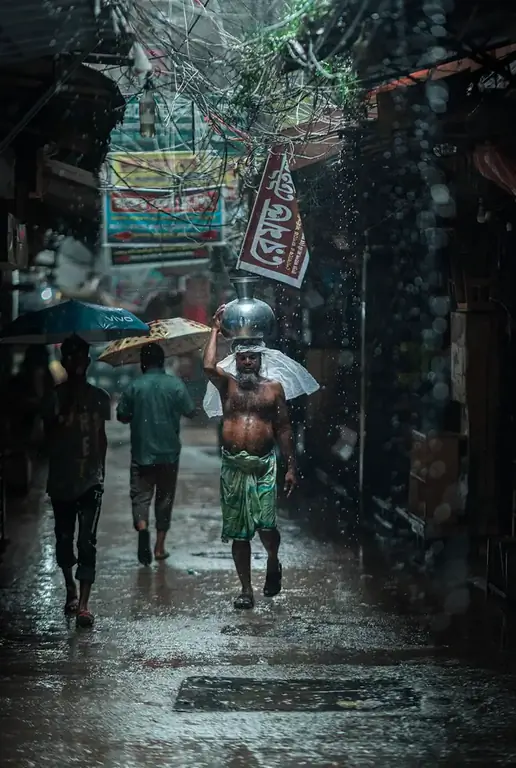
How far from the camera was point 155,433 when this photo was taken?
11.3m

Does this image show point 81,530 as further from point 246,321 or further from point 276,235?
point 276,235

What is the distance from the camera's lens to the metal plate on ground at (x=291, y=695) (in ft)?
21.9

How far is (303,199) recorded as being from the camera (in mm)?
14820

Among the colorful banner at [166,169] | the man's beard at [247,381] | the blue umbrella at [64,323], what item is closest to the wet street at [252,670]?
the man's beard at [247,381]

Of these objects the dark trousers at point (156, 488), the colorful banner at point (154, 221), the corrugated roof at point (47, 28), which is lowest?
the dark trousers at point (156, 488)

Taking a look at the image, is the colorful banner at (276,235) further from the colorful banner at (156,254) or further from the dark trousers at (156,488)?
the colorful banner at (156,254)

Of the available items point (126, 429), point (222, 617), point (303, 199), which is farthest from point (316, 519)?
point (126, 429)

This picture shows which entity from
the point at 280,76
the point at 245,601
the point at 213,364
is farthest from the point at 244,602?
the point at 280,76

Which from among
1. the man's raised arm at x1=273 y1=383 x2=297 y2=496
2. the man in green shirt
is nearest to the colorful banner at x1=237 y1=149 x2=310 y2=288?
the man in green shirt

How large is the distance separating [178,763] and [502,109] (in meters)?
5.79

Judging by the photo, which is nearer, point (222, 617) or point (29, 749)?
point (29, 749)

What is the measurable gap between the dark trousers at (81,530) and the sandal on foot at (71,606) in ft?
0.89

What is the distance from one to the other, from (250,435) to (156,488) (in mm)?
2530

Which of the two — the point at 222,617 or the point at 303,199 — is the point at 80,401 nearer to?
the point at 222,617
